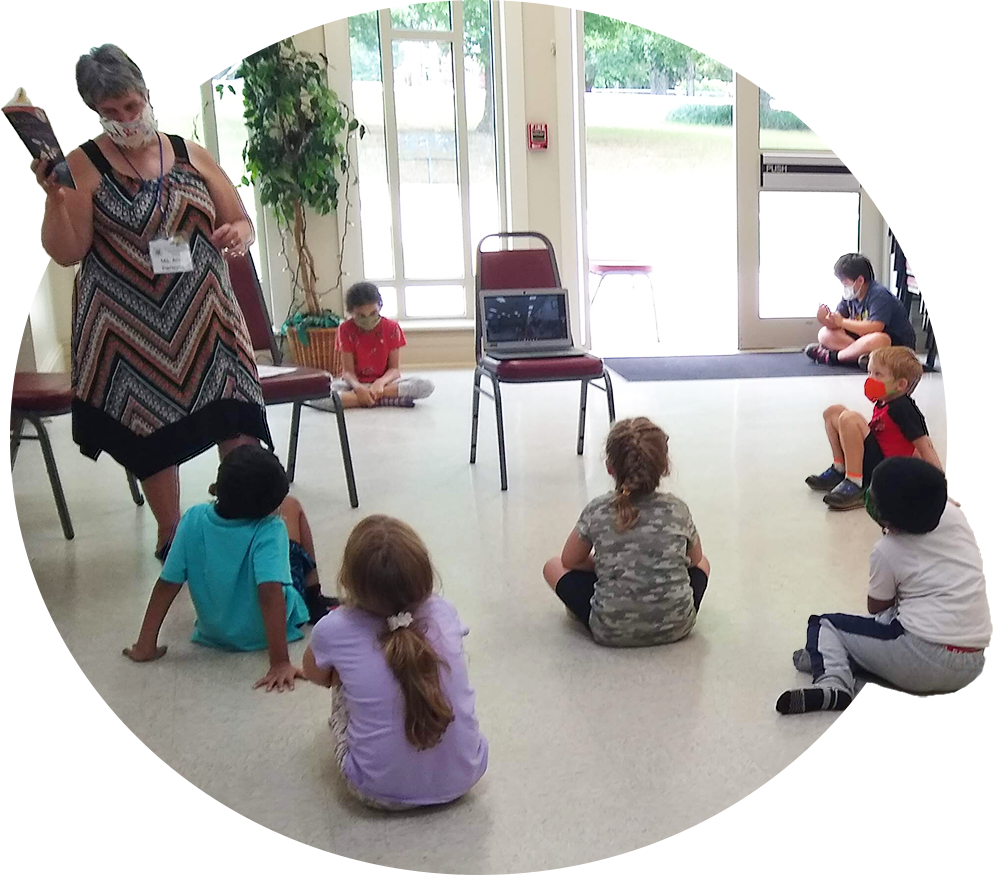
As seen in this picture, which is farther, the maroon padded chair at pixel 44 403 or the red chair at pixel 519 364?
the red chair at pixel 519 364

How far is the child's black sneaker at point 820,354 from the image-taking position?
5930 millimetres

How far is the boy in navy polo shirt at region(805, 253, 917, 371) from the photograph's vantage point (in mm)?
5574

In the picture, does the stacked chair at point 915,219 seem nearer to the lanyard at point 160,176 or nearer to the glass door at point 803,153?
the glass door at point 803,153

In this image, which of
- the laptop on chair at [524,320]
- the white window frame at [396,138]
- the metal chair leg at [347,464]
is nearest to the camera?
the metal chair leg at [347,464]

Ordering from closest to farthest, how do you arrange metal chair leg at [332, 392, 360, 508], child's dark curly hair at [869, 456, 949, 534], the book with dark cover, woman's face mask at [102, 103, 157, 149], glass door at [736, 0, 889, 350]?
child's dark curly hair at [869, 456, 949, 534], the book with dark cover, woman's face mask at [102, 103, 157, 149], metal chair leg at [332, 392, 360, 508], glass door at [736, 0, 889, 350]

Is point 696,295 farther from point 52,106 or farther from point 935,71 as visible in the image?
point 52,106

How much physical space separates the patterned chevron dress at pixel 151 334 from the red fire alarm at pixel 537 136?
378 cm

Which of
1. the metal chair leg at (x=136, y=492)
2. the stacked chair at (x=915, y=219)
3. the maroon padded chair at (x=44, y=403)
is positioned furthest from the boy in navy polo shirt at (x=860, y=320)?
the maroon padded chair at (x=44, y=403)

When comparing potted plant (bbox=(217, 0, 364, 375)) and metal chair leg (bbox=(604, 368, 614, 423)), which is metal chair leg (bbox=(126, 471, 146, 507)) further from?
potted plant (bbox=(217, 0, 364, 375))

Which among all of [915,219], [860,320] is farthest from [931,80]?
[860,320]

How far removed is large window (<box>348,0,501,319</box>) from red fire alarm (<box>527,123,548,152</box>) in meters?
0.22

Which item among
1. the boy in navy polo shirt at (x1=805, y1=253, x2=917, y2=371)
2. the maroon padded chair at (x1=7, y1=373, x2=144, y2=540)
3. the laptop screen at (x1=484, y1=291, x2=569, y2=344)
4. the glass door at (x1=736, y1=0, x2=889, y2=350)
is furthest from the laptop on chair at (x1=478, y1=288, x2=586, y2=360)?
the glass door at (x1=736, y1=0, x2=889, y2=350)

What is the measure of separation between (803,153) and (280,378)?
13.9 feet

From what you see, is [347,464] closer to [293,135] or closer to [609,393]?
[609,393]
